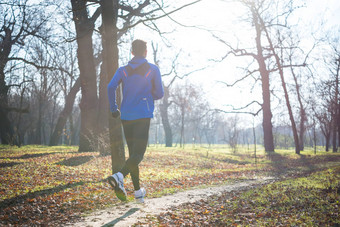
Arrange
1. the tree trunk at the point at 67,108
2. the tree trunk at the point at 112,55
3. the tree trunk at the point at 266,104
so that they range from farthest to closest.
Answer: the tree trunk at the point at 67,108 → the tree trunk at the point at 266,104 → the tree trunk at the point at 112,55

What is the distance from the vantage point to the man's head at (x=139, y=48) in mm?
4562

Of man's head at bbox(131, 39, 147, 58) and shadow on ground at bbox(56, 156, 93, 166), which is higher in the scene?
man's head at bbox(131, 39, 147, 58)

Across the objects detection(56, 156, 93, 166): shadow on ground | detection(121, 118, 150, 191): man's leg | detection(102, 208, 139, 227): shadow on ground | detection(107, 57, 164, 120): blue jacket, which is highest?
detection(107, 57, 164, 120): blue jacket

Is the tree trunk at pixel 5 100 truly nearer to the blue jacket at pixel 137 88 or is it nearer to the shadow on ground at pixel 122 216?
the blue jacket at pixel 137 88

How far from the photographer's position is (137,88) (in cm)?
439

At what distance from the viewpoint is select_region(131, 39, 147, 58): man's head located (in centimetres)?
456

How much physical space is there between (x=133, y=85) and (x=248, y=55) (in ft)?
69.7

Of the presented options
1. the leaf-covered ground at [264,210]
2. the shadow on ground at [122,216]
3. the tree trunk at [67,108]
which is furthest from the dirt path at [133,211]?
the tree trunk at [67,108]

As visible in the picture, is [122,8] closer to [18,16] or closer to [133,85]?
[133,85]

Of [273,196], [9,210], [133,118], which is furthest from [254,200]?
[9,210]

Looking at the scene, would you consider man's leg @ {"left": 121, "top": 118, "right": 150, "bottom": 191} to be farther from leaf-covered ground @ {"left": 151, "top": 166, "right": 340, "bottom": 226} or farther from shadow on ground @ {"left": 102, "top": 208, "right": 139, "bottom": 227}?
leaf-covered ground @ {"left": 151, "top": 166, "right": 340, "bottom": 226}

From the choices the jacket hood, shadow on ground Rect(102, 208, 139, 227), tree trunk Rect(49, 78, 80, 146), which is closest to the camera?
shadow on ground Rect(102, 208, 139, 227)

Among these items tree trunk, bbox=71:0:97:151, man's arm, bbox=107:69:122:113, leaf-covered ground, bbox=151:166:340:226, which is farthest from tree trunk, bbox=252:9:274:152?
man's arm, bbox=107:69:122:113

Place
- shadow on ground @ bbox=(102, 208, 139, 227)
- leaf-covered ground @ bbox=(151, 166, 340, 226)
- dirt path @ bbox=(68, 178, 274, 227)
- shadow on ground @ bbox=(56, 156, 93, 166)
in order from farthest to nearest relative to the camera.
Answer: shadow on ground @ bbox=(56, 156, 93, 166) < leaf-covered ground @ bbox=(151, 166, 340, 226) < dirt path @ bbox=(68, 178, 274, 227) < shadow on ground @ bbox=(102, 208, 139, 227)
